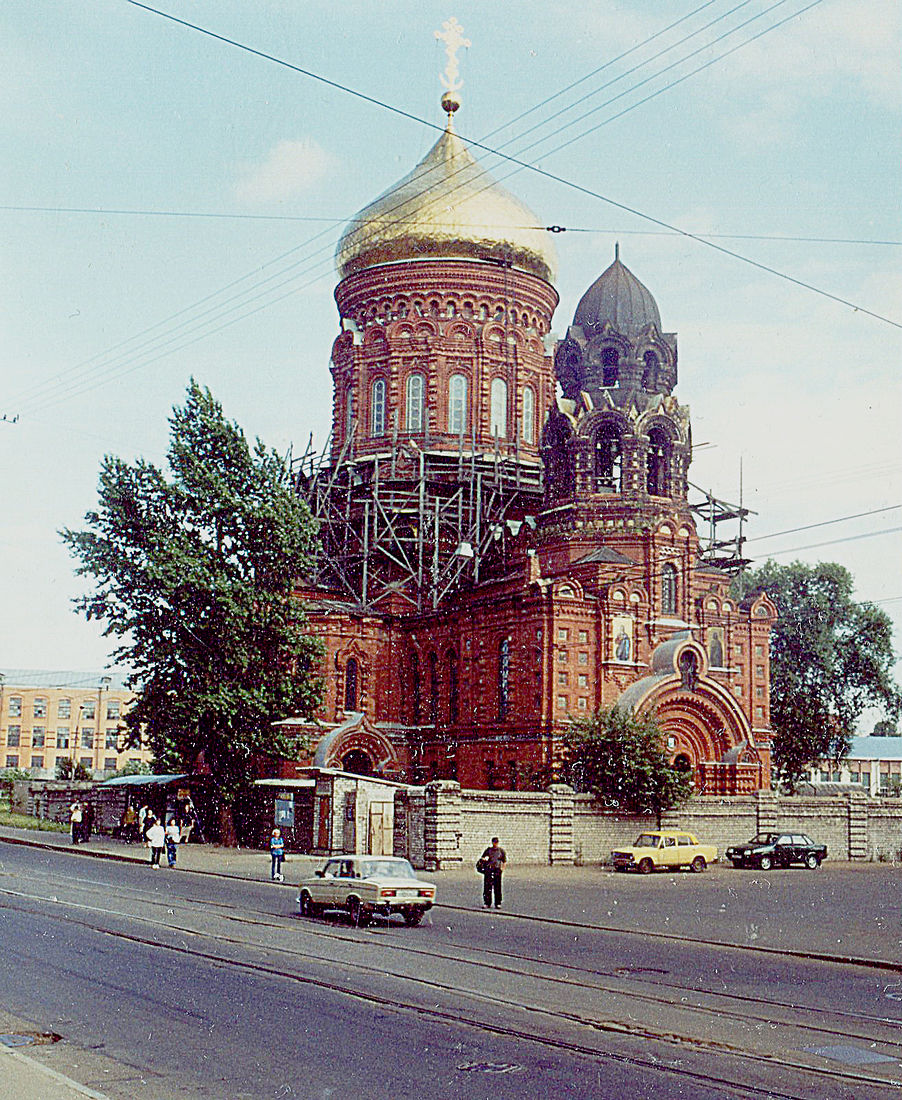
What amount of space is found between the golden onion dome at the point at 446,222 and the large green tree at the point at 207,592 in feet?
51.3

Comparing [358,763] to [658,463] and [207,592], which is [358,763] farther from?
[658,463]

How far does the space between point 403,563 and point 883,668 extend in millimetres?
25208

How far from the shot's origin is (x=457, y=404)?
52969 mm

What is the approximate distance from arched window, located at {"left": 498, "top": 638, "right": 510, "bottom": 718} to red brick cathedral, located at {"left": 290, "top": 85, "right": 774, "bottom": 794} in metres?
0.07

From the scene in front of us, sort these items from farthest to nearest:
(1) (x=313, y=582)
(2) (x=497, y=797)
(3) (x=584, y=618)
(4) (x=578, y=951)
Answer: (1) (x=313, y=582)
(3) (x=584, y=618)
(2) (x=497, y=797)
(4) (x=578, y=951)

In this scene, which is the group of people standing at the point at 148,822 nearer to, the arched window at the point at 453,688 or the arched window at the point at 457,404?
the arched window at the point at 453,688

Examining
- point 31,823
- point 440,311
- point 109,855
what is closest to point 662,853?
point 109,855

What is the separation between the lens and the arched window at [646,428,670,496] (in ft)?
155

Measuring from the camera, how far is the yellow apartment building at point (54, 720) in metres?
101

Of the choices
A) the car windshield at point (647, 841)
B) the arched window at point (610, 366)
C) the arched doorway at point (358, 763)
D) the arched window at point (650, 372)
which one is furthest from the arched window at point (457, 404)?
the car windshield at point (647, 841)

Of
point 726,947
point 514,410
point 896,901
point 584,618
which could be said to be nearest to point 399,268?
point 514,410

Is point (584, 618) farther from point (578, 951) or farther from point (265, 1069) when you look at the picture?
point (265, 1069)

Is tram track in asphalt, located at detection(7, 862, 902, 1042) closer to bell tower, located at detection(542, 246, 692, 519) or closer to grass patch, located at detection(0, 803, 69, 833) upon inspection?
grass patch, located at detection(0, 803, 69, 833)

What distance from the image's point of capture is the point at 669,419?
46750 millimetres
